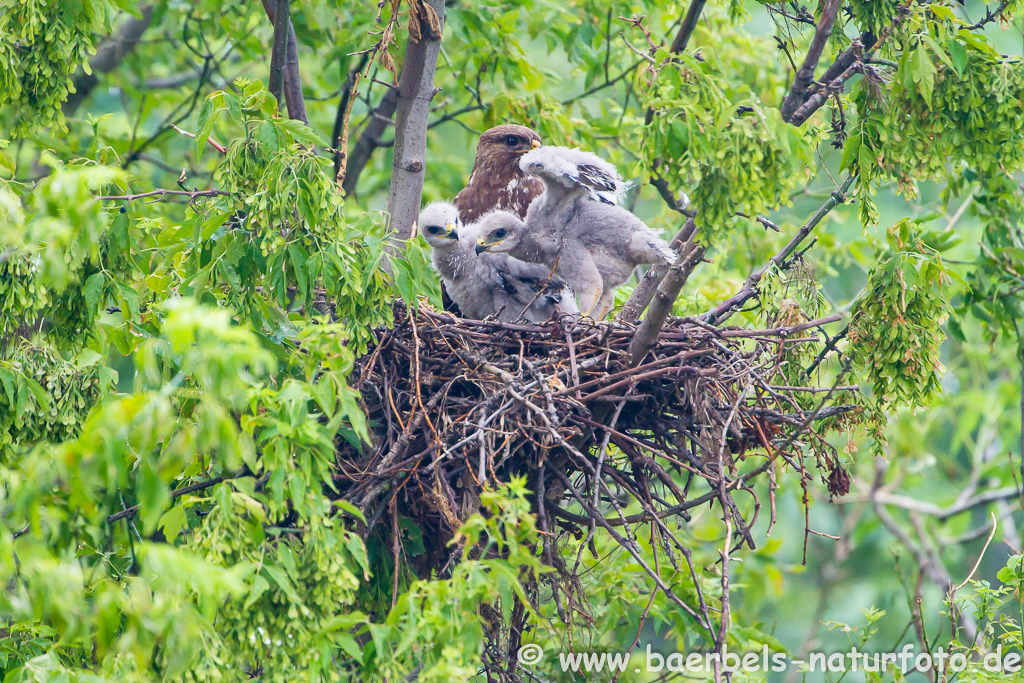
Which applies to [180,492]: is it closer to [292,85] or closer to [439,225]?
[439,225]

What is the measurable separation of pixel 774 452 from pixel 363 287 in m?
1.60

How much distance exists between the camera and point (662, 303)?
3152 mm

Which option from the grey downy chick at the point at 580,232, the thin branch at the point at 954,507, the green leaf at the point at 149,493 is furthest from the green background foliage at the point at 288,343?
the thin branch at the point at 954,507

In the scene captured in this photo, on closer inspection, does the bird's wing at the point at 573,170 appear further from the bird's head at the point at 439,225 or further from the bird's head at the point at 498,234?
the bird's head at the point at 439,225

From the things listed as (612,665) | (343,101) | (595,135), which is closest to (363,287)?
(612,665)

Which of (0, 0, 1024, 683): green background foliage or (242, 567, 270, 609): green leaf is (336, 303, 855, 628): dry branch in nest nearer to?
(0, 0, 1024, 683): green background foliage

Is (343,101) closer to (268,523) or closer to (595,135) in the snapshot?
(595,135)

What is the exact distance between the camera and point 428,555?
360cm

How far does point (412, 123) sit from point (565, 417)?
1.62 metres

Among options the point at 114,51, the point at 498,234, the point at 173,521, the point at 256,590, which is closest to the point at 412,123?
the point at 498,234

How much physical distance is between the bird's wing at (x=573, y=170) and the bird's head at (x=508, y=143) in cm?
92

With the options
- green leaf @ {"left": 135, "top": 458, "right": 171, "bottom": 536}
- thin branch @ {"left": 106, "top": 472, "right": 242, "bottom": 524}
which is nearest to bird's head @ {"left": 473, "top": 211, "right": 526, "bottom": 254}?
thin branch @ {"left": 106, "top": 472, "right": 242, "bottom": 524}

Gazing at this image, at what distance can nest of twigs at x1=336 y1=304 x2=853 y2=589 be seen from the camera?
10.4ft

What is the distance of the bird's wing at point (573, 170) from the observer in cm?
417
